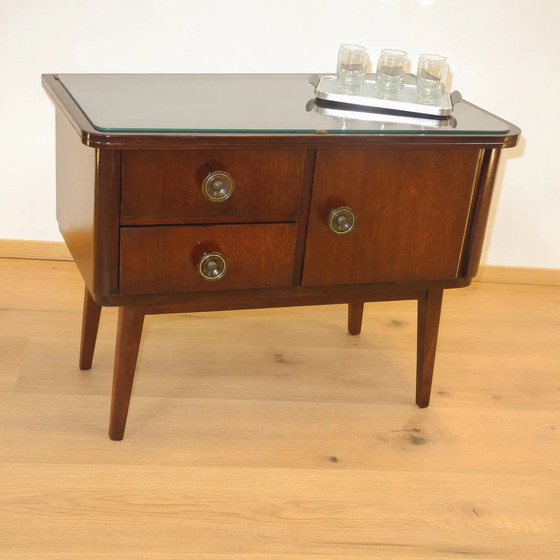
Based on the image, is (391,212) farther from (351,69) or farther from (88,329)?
(88,329)

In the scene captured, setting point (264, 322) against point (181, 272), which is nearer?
point (181, 272)

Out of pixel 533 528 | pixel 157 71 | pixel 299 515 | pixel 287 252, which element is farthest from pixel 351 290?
pixel 157 71

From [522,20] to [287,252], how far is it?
107 centimetres

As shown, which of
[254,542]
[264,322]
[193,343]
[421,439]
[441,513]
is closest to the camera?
[254,542]

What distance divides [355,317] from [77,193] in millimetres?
766

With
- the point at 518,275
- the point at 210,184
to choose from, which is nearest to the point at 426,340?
the point at 210,184

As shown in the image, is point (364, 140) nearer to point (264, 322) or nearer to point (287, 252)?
point (287, 252)

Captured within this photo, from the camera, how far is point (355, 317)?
199cm

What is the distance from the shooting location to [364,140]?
140 centimetres

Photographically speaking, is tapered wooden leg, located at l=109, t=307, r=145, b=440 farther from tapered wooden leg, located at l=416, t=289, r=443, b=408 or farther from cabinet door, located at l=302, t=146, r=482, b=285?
tapered wooden leg, located at l=416, t=289, r=443, b=408

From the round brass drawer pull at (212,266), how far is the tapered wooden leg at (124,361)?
5.0 inches

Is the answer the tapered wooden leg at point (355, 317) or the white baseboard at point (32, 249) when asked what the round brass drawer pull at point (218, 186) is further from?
the white baseboard at point (32, 249)

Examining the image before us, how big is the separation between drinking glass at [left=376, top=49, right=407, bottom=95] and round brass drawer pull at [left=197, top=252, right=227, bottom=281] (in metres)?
0.43

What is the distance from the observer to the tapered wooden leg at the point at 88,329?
169 cm
